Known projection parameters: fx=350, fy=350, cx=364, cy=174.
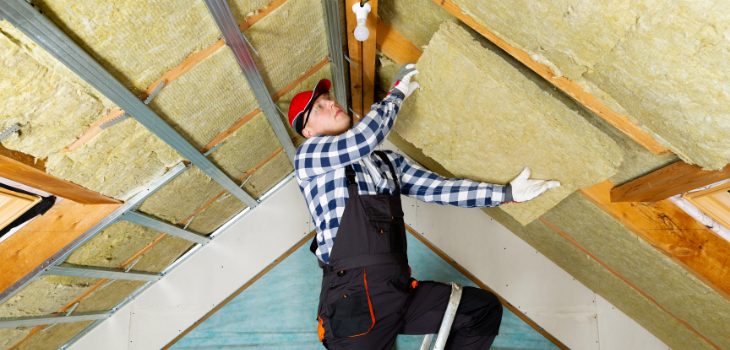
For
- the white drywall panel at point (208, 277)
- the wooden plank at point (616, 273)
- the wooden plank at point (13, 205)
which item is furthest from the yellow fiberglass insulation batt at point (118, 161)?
the wooden plank at point (616, 273)

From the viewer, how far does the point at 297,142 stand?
2.79 metres

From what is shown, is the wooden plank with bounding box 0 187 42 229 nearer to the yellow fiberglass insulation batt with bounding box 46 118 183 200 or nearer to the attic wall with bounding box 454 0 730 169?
the yellow fiberglass insulation batt with bounding box 46 118 183 200

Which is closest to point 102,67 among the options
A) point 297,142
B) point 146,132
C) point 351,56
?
point 146,132

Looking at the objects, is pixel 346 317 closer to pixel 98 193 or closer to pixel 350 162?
pixel 350 162

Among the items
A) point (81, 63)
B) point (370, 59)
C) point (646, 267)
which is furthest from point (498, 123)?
point (81, 63)

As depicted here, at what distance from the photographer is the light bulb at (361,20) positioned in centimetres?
139

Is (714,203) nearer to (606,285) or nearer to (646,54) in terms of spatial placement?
(646,54)

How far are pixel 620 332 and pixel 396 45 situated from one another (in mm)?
2700

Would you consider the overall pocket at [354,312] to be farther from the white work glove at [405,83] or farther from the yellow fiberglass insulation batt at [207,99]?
the yellow fiberglass insulation batt at [207,99]

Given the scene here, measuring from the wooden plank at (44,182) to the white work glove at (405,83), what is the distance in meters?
1.38

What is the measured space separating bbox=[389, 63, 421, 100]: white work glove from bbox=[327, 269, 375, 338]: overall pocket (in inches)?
32.0

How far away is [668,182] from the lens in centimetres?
126

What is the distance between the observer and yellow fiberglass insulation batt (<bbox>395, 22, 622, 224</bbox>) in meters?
1.28

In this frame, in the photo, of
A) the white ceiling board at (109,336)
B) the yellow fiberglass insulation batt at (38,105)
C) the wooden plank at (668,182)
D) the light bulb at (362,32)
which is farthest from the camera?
the white ceiling board at (109,336)
